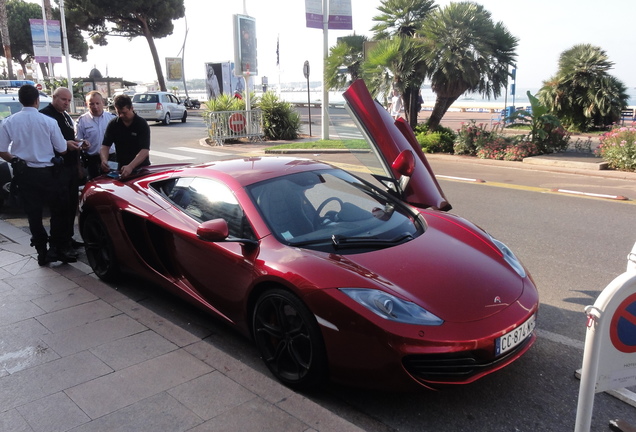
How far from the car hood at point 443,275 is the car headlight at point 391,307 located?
0.14 ft

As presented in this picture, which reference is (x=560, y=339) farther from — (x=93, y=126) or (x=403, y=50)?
(x=403, y=50)

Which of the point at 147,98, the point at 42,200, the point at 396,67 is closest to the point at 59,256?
the point at 42,200

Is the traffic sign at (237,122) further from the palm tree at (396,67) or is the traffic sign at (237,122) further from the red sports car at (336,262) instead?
the red sports car at (336,262)

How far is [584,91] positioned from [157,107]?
19935mm

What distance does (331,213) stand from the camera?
3.96m

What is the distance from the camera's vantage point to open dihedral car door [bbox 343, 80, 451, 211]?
4.66 m

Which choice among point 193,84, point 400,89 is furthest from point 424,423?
point 193,84

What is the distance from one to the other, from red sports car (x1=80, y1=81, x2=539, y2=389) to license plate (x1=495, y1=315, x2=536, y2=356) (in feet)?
0.04

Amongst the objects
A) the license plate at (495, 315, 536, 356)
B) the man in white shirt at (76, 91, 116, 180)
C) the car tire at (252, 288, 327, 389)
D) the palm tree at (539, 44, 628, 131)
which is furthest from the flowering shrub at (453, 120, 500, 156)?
the car tire at (252, 288, 327, 389)

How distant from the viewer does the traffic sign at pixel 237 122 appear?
64.4 ft

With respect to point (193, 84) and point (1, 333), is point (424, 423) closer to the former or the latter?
point (1, 333)

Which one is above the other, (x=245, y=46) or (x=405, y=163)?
(x=245, y=46)

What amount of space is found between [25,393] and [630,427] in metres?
3.36

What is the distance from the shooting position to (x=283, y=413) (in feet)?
9.53
